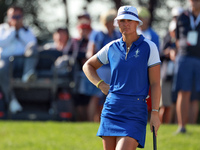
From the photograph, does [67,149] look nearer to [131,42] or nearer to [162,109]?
[131,42]

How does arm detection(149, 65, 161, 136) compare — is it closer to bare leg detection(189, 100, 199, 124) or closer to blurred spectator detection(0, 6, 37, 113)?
bare leg detection(189, 100, 199, 124)

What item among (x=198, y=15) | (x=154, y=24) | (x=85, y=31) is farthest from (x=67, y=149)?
(x=154, y=24)

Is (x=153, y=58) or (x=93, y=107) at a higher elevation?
(x=153, y=58)

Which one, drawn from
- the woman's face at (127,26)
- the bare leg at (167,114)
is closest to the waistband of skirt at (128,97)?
the woman's face at (127,26)

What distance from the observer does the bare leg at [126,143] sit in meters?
4.18

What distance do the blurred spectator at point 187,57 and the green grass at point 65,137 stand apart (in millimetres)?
460

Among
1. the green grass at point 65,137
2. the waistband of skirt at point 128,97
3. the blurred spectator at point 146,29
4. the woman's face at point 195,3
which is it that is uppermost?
the woman's face at point 195,3

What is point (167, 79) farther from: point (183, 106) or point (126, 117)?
point (126, 117)

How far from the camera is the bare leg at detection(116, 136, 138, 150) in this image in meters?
4.18

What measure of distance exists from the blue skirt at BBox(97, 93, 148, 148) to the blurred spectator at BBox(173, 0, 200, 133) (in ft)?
12.2

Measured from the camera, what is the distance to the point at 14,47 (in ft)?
34.1

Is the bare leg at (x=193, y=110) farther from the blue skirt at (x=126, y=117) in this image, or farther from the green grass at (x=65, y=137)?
the blue skirt at (x=126, y=117)

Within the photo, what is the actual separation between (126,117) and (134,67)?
455 mm

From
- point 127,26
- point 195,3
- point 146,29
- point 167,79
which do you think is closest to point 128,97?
point 127,26
